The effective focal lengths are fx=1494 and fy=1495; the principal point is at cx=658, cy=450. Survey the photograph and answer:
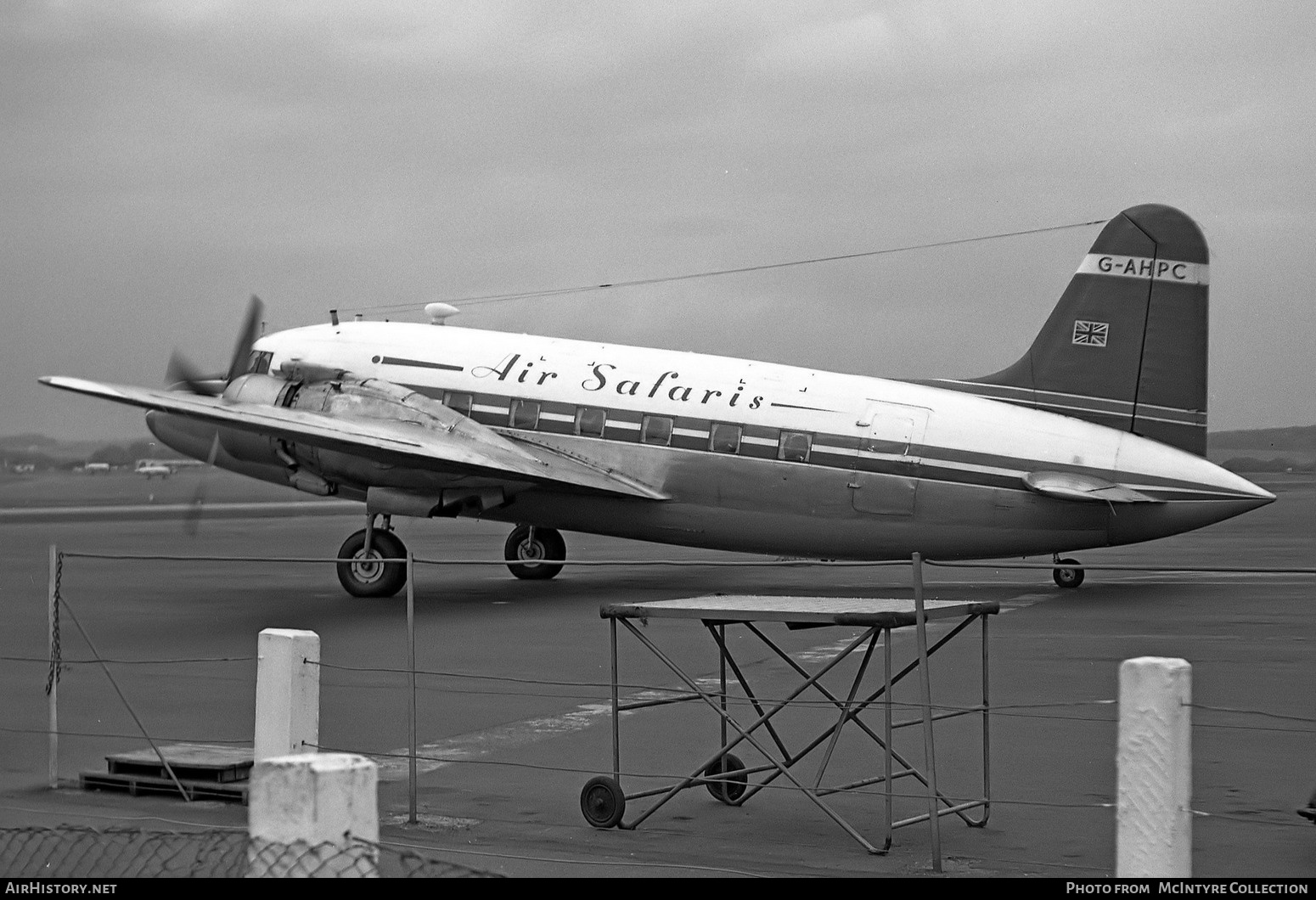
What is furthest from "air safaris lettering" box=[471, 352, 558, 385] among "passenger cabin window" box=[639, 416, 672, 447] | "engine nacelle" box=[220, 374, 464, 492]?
"passenger cabin window" box=[639, 416, 672, 447]

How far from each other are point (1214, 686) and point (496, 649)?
771cm

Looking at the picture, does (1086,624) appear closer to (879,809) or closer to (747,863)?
(879,809)

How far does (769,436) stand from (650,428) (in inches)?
80.0

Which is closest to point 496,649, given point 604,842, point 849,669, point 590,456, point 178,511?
point 849,669

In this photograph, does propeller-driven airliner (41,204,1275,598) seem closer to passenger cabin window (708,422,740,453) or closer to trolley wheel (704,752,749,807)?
passenger cabin window (708,422,740,453)

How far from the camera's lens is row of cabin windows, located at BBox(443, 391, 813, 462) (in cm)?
2231

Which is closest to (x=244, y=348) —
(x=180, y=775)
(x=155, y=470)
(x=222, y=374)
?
(x=222, y=374)

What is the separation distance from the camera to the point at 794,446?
22312 millimetres

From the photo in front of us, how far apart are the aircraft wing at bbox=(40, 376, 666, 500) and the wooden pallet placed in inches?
440

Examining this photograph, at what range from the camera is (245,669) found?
15570 millimetres

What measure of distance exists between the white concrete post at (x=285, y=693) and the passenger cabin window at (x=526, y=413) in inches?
593

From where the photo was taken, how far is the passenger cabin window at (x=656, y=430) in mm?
23250

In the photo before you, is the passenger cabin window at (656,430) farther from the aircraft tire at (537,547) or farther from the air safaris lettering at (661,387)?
the aircraft tire at (537,547)

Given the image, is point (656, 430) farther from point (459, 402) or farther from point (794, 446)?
point (459, 402)
